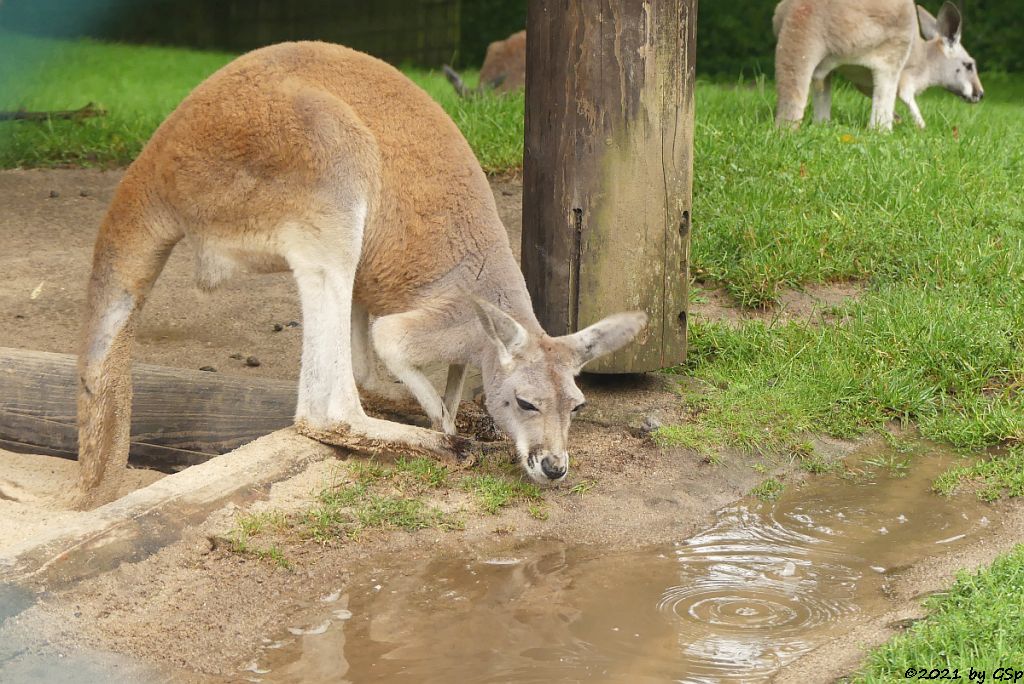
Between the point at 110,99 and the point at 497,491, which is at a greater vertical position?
the point at 110,99

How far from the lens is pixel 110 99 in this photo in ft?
36.7

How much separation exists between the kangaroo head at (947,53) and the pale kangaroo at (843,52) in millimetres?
805

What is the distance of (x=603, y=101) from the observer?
14.8 ft

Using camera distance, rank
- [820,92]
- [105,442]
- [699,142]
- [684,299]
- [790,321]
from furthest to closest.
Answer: [820,92] < [699,142] < [790,321] < [684,299] < [105,442]

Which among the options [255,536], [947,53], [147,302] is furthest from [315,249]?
[947,53]

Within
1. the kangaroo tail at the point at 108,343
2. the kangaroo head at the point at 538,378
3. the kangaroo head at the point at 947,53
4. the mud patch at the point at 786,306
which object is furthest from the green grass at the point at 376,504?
the kangaroo head at the point at 947,53

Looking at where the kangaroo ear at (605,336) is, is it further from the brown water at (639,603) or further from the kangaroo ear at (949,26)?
the kangaroo ear at (949,26)

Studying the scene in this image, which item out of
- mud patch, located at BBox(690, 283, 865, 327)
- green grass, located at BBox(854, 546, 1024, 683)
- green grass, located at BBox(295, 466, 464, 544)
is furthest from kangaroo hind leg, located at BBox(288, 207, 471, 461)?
mud patch, located at BBox(690, 283, 865, 327)

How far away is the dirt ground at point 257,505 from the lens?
2.99 meters

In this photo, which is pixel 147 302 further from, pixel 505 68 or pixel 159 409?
pixel 505 68

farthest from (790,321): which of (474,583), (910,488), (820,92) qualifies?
(820,92)

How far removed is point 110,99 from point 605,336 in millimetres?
8535

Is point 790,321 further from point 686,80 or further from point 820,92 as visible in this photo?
point 820,92

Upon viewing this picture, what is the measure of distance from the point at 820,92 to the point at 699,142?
6.22 ft
